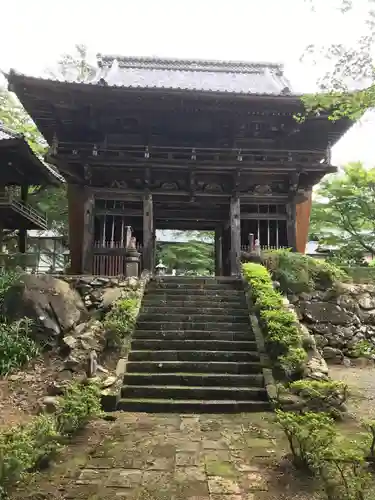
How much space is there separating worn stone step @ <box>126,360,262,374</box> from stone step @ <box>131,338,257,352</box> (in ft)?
2.38

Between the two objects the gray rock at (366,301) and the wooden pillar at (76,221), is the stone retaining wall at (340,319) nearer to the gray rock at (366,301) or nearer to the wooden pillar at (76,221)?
the gray rock at (366,301)

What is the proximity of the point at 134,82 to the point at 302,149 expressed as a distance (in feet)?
25.1

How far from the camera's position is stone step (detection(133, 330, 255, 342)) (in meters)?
9.19

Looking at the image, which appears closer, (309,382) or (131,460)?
(131,460)

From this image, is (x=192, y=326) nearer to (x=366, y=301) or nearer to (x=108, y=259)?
Result: (x=108, y=259)

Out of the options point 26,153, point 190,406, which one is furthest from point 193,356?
point 26,153

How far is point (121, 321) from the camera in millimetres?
9008

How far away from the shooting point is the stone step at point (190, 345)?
882 cm

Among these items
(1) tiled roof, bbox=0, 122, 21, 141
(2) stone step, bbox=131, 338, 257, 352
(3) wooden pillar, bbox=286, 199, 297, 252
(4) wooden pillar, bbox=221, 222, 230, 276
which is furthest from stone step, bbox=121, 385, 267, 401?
(1) tiled roof, bbox=0, 122, 21, 141

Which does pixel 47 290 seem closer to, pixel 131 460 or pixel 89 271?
pixel 89 271

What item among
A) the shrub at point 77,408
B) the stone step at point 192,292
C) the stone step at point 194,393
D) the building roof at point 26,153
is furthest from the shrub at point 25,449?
the building roof at point 26,153

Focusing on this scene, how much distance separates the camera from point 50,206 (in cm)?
2200

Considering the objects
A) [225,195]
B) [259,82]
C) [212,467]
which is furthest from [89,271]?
[259,82]

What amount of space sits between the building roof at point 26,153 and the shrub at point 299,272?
1067 centimetres
